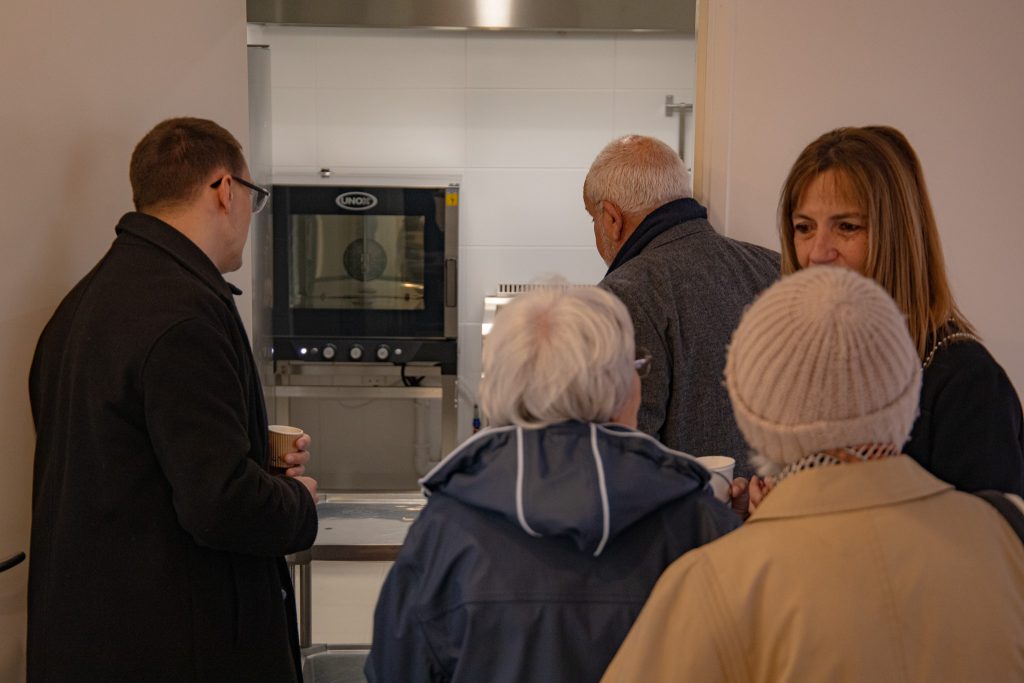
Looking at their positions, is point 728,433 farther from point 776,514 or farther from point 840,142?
point 776,514

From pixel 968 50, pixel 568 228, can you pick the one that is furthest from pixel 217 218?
pixel 568 228

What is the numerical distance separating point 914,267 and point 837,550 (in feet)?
1.95

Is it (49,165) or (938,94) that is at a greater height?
(938,94)

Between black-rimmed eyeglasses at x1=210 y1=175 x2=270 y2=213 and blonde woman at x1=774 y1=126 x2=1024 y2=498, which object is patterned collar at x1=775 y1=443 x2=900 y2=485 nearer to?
blonde woman at x1=774 y1=126 x2=1024 y2=498

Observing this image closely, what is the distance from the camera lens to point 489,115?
4.29 m

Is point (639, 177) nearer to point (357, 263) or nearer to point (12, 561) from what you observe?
point (12, 561)

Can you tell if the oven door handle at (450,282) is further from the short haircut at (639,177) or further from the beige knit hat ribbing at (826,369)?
the beige knit hat ribbing at (826,369)

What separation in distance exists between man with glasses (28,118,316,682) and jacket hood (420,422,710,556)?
51 centimetres

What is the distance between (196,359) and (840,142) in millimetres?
961

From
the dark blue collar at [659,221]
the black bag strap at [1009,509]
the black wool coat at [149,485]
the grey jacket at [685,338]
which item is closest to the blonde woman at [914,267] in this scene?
the black bag strap at [1009,509]

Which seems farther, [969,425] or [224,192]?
[224,192]

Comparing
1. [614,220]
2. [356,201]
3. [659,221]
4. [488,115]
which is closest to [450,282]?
[356,201]

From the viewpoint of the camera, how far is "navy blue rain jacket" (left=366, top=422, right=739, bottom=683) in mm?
1025

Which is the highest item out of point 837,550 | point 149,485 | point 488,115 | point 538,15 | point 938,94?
point 538,15
